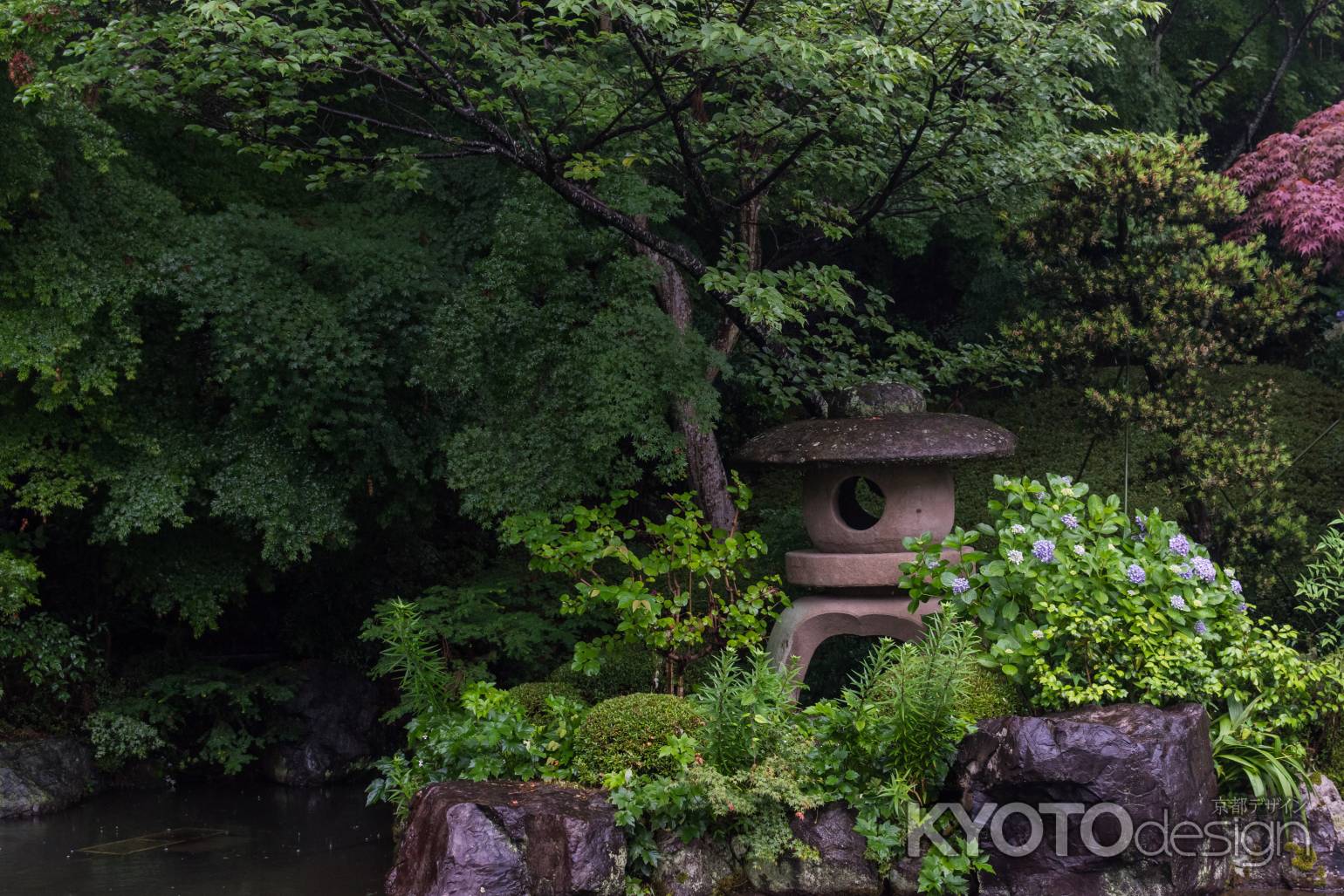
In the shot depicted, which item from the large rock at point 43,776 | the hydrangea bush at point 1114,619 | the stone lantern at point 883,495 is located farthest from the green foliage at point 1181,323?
the large rock at point 43,776

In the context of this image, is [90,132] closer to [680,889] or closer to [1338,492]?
[680,889]

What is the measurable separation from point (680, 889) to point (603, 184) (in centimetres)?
466

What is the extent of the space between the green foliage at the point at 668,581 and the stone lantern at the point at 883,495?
24 cm

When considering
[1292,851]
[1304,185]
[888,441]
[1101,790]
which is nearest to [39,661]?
[888,441]

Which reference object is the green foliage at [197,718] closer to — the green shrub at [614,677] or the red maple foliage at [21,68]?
the green shrub at [614,677]

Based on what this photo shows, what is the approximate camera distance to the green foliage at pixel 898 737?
18.1 feet

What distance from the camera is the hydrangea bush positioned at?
569 centimetres

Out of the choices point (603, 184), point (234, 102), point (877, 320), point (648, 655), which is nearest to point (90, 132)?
point (234, 102)

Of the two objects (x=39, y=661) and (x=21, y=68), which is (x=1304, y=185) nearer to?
(x=21, y=68)

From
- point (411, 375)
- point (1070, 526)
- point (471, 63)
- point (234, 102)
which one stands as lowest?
point (1070, 526)

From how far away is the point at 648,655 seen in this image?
24.6 ft

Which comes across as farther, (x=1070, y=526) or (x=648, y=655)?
(x=648, y=655)

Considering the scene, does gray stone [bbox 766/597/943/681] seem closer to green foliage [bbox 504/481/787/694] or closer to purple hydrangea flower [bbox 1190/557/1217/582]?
green foliage [bbox 504/481/787/694]

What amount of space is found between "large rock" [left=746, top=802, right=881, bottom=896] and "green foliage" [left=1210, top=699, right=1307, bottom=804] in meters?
1.70
